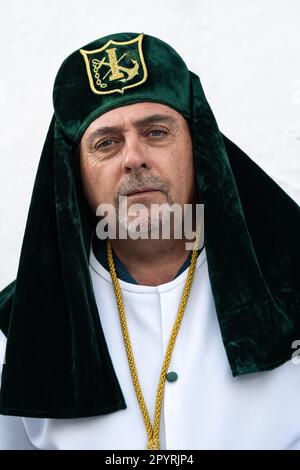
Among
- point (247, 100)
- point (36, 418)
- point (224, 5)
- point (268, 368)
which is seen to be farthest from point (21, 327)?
point (224, 5)

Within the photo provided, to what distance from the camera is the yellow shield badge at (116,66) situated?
10.4ft

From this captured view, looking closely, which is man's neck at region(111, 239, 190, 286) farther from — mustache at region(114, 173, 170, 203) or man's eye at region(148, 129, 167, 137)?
man's eye at region(148, 129, 167, 137)

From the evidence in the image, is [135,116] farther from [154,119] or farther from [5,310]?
[5,310]

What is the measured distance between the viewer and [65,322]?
10.0 feet

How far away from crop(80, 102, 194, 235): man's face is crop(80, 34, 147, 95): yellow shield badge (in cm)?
9

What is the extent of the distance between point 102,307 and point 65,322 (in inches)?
7.0

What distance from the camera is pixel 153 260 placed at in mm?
3256

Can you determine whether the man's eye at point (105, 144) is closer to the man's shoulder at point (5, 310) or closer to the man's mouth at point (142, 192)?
the man's mouth at point (142, 192)

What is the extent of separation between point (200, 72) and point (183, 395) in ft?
6.73

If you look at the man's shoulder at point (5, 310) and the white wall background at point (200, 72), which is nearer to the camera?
the man's shoulder at point (5, 310)

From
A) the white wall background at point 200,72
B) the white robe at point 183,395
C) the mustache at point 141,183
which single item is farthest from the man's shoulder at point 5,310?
the white wall background at point 200,72

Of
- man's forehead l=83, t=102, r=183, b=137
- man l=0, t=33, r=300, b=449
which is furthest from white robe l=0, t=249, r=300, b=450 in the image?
man's forehead l=83, t=102, r=183, b=137

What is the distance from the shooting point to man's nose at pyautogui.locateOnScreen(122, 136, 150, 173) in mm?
3043

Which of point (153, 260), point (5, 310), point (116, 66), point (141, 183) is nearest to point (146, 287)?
point (153, 260)
